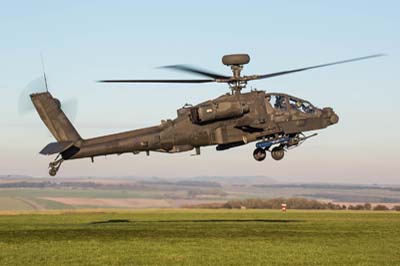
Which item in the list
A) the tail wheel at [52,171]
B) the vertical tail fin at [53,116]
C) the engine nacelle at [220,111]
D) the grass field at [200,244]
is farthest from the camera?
the vertical tail fin at [53,116]

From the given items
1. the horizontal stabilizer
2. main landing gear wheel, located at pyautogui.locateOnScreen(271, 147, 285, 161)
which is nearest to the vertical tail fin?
the horizontal stabilizer

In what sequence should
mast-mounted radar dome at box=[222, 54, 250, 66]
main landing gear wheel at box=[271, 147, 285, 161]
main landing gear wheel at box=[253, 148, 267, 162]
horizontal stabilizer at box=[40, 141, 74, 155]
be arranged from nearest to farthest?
mast-mounted radar dome at box=[222, 54, 250, 66], main landing gear wheel at box=[271, 147, 285, 161], main landing gear wheel at box=[253, 148, 267, 162], horizontal stabilizer at box=[40, 141, 74, 155]

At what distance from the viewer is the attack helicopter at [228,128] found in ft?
144

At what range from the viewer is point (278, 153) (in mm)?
44531

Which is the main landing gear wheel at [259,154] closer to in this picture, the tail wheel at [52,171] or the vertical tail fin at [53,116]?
the vertical tail fin at [53,116]

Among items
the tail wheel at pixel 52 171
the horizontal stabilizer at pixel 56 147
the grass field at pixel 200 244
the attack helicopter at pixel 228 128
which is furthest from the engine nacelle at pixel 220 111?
the tail wheel at pixel 52 171

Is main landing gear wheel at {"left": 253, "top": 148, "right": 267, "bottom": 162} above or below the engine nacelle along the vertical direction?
below

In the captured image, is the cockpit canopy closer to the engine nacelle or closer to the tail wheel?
the engine nacelle

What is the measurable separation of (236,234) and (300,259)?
10.5 m

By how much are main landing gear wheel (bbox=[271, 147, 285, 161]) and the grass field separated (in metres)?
4.11

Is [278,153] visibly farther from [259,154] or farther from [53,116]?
[53,116]

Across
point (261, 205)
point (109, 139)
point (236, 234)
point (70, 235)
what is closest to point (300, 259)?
point (236, 234)

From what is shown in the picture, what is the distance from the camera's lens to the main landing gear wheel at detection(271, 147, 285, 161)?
146ft

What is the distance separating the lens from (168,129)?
4534cm
